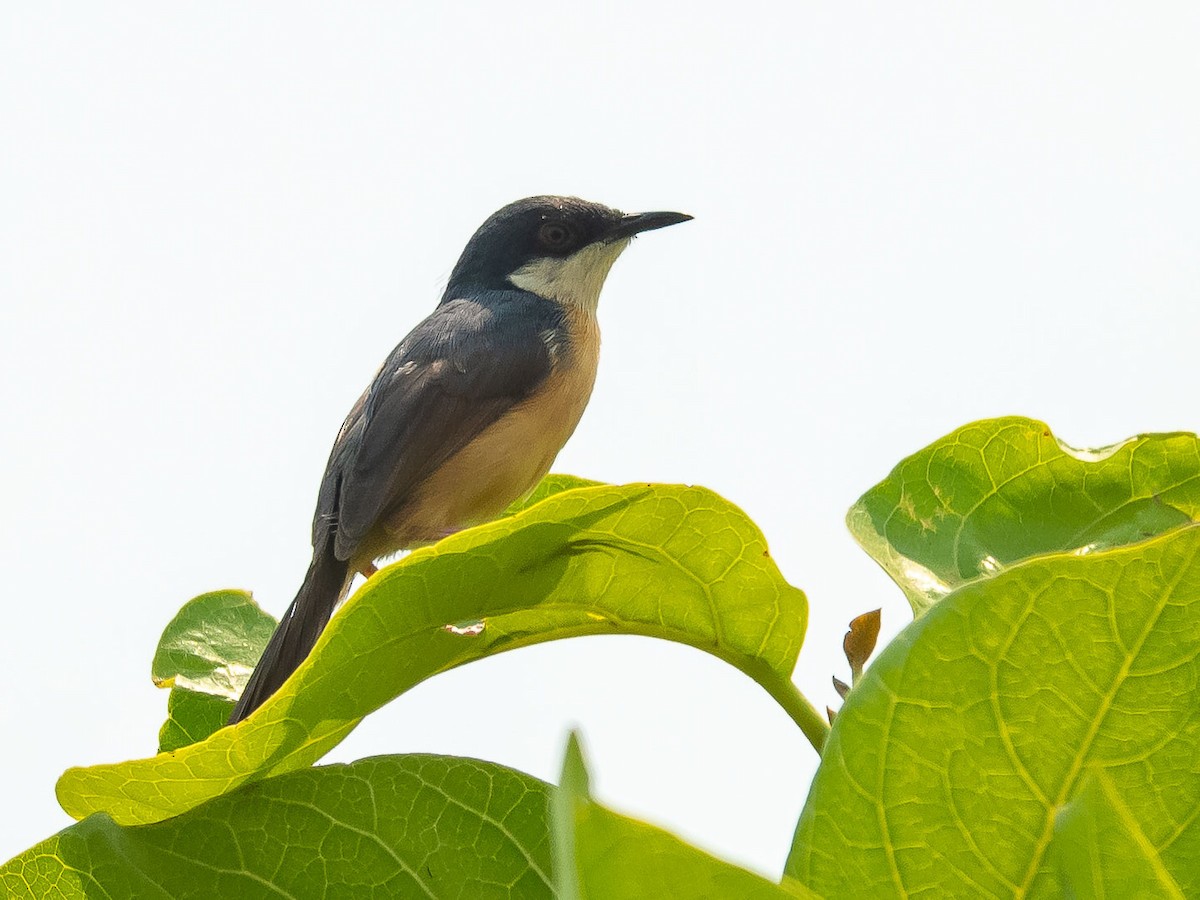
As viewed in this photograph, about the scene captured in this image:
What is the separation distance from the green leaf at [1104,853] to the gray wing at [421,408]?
141 inches

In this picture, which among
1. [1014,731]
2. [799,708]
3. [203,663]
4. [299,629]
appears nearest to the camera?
[1014,731]

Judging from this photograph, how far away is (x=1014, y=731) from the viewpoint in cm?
128

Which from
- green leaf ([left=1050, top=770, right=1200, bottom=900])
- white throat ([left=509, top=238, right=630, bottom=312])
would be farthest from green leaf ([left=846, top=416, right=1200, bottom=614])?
white throat ([left=509, top=238, right=630, bottom=312])

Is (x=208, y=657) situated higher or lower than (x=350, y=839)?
higher

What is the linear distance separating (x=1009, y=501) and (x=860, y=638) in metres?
0.37

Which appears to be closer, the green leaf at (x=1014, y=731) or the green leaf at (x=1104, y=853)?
the green leaf at (x=1104, y=853)

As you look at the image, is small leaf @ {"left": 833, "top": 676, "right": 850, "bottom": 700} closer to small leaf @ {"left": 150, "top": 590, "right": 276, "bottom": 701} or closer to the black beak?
small leaf @ {"left": 150, "top": 590, "right": 276, "bottom": 701}

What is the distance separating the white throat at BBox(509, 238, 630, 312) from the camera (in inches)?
220

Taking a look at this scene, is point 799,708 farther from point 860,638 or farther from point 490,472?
point 490,472

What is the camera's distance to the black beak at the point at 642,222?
5.73 meters

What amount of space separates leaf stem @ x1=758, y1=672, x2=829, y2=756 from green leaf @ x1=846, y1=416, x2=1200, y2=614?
0.26 meters

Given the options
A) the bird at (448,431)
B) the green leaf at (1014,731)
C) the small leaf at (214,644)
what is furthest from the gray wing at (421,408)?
the green leaf at (1014,731)

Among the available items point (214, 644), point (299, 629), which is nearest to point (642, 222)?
point (299, 629)

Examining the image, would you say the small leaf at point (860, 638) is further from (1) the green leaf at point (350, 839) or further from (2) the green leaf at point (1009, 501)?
(1) the green leaf at point (350, 839)
